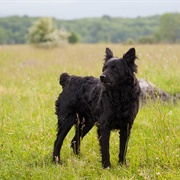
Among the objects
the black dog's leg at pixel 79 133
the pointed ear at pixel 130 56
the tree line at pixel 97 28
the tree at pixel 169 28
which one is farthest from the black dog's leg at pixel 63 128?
the tree line at pixel 97 28

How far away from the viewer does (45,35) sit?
28.0 m

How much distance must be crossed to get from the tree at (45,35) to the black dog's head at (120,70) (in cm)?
2264

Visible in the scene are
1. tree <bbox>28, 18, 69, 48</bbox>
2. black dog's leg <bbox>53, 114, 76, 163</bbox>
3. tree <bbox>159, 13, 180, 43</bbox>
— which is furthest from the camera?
tree <bbox>159, 13, 180, 43</bbox>

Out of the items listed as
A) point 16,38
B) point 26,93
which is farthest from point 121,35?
point 26,93

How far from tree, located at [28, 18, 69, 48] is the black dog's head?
22.6 meters

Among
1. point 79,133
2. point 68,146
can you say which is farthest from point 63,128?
point 68,146

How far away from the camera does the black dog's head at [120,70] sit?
4.11 meters

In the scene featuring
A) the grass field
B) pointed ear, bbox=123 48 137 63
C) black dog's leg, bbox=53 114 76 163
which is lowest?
the grass field

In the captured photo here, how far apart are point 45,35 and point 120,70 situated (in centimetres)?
2446

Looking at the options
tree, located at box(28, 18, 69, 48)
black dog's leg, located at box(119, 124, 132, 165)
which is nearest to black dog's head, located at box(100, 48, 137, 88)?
black dog's leg, located at box(119, 124, 132, 165)

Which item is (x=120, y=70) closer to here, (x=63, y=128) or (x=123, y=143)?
(x=123, y=143)

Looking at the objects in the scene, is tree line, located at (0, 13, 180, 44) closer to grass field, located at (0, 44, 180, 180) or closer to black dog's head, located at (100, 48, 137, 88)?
grass field, located at (0, 44, 180, 180)

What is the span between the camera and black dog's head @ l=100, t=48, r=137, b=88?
13.5 feet

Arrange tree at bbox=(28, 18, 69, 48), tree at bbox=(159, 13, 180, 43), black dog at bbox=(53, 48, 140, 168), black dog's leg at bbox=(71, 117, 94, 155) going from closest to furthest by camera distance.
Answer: black dog at bbox=(53, 48, 140, 168)
black dog's leg at bbox=(71, 117, 94, 155)
tree at bbox=(28, 18, 69, 48)
tree at bbox=(159, 13, 180, 43)
